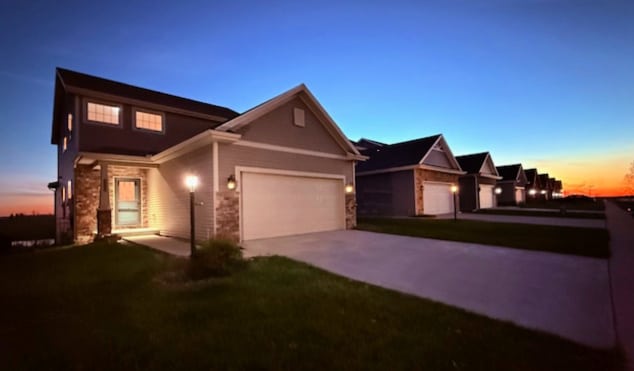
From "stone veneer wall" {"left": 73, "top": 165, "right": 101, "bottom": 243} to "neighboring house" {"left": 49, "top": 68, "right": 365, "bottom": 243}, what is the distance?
0.11ft

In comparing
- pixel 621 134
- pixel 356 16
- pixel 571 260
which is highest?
pixel 356 16

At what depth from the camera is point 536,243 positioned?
8.61m

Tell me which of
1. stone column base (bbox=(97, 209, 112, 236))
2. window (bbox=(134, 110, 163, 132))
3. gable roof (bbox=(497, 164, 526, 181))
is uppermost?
window (bbox=(134, 110, 163, 132))

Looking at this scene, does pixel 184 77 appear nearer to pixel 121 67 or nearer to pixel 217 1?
pixel 121 67

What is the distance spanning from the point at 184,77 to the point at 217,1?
27.3 feet

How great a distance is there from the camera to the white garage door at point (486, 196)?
83.4ft

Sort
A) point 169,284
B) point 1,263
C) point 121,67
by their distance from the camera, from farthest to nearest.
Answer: point 121,67
point 1,263
point 169,284

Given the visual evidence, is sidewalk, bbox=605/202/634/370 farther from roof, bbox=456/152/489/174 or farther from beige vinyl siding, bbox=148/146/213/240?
roof, bbox=456/152/489/174

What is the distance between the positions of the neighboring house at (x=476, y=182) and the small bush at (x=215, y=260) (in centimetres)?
2353

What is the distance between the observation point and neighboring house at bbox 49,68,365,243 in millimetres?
9234

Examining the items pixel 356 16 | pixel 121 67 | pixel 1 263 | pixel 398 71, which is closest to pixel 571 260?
pixel 356 16

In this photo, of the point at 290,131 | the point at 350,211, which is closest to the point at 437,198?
the point at 350,211

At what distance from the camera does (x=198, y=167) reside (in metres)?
9.55

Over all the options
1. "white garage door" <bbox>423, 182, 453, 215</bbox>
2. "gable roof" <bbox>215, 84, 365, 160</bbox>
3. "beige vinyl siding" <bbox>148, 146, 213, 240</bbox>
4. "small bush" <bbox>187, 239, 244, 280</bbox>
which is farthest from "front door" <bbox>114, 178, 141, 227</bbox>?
"white garage door" <bbox>423, 182, 453, 215</bbox>
